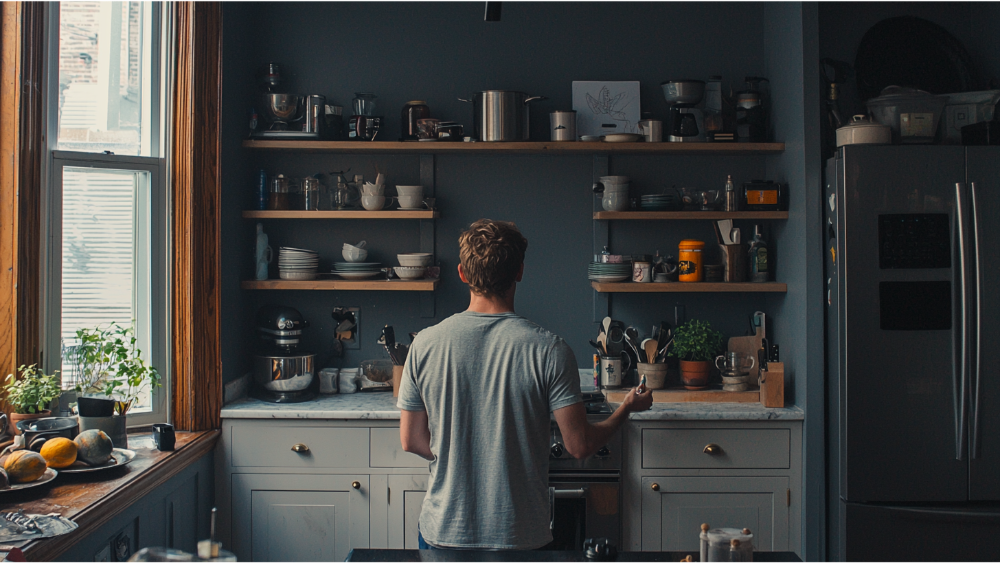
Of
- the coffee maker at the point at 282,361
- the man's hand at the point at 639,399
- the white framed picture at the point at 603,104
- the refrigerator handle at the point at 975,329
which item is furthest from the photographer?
the white framed picture at the point at 603,104

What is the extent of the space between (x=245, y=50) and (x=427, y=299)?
4.80ft

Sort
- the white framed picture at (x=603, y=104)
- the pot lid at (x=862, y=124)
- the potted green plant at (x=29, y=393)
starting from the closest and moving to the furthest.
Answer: the potted green plant at (x=29, y=393) < the pot lid at (x=862, y=124) < the white framed picture at (x=603, y=104)

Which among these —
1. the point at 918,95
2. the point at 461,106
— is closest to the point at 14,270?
the point at 461,106

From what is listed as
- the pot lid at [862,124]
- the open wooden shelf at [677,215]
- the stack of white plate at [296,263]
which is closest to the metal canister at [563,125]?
the open wooden shelf at [677,215]

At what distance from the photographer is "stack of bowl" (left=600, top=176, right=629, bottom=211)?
128 inches

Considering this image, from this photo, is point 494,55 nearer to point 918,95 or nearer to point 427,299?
point 427,299

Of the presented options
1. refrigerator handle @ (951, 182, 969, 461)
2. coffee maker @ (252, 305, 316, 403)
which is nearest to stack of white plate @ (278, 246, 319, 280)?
coffee maker @ (252, 305, 316, 403)

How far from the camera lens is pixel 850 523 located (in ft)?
8.66

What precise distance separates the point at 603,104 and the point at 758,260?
104cm

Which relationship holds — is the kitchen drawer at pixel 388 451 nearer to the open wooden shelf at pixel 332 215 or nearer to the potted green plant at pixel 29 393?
the open wooden shelf at pixel 332 215

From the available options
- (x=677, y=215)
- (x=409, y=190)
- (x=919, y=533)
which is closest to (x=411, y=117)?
(x=409, y=190)

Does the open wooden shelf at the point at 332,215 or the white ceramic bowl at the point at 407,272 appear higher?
the open wooden shelf at the point at 332,215

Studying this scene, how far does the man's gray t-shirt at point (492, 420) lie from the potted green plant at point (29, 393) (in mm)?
1409

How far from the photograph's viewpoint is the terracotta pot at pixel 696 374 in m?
3.18
